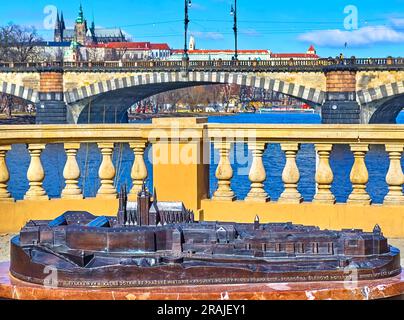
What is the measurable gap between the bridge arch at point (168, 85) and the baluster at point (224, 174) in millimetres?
49502

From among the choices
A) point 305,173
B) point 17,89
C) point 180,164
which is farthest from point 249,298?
point 17,89

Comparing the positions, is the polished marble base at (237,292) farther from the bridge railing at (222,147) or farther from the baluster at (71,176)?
the baluster at (71,176)

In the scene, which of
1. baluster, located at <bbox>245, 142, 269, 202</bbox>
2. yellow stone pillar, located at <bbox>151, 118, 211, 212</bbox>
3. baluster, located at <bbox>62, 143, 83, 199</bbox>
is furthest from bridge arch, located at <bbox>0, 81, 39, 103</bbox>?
yellow stone pillar, located at <bbox>151, 118, 211, 212</bbox>

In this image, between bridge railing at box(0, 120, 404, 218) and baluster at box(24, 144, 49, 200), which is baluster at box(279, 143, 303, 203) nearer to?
bridge railing at box(0, 120, 404, 218)

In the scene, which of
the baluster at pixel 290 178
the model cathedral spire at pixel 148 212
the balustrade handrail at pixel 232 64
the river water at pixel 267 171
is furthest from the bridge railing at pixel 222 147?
the balustrade handrail at pixel 232 64

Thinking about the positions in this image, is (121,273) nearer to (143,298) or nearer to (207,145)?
(143,298)

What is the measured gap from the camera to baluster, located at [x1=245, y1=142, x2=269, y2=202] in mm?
7852

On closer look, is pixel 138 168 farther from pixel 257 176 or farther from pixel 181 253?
pixel 181 253

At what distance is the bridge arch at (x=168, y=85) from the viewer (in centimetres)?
5803

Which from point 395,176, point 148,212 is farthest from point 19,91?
point 148,212

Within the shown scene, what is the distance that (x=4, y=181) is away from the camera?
26.0 feet

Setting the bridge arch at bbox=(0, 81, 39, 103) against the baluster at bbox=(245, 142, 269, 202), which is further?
the bridge arch at bbox=(0, 81, 39, 103)

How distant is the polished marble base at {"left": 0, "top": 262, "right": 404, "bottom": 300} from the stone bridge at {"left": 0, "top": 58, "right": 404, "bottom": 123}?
50.6 m

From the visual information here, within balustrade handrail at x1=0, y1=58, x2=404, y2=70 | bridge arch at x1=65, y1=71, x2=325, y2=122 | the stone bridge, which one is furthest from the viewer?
bridge arch at x1=65, y1=71, x2=325, y2=122
